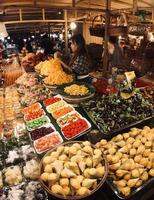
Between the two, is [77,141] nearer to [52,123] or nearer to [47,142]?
[47,142]

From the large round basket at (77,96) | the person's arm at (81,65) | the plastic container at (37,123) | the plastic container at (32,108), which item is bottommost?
the plastic container at (37,123)

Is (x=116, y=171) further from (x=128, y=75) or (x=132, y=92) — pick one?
(x=128, y=75)

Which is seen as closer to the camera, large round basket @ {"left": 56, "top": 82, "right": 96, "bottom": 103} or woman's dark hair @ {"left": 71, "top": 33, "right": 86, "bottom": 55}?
large round basket @ {"left": 56, "top": 82, "right": 96, "bottom": 103}

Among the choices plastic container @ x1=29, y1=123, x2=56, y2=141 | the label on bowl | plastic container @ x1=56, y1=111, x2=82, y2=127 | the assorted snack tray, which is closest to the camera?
the assorted snack tray

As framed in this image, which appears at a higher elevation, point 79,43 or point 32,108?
point 79,43

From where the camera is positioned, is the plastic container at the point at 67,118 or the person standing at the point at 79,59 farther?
the person standing at the point at 79,59

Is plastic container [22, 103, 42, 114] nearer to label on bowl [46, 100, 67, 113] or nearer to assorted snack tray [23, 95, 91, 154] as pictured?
assorted snack tray [23, 95, 91, 154]

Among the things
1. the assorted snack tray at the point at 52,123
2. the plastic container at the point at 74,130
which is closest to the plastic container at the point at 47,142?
the assorted snack tray at the point at 52,123

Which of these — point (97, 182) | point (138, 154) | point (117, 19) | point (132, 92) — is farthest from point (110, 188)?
point (117, 19)

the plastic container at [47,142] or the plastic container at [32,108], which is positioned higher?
the plastic container at [32,108]

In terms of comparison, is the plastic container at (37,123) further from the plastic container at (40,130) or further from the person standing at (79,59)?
the person standing at (79,59)

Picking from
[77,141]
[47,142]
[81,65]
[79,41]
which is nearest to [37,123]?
[47,142]

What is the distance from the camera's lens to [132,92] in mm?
3861

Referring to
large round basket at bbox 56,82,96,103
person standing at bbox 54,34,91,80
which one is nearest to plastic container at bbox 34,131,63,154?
large round basket at bbox 56,82,96,103
